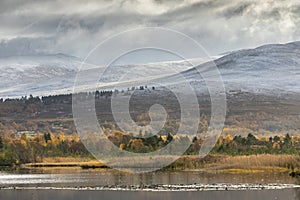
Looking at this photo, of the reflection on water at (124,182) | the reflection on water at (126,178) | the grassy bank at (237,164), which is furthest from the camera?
the grassy bank at (237,164)

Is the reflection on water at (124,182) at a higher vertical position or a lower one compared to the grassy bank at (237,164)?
lower

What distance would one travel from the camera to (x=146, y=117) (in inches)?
7382

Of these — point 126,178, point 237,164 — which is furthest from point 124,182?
point 237,164

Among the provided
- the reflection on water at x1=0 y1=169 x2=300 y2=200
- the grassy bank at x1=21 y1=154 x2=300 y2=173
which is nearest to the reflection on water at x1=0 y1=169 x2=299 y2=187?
the reflection on water at x1=0 y1=169 x2=300 y2=200

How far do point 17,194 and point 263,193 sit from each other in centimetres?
1895

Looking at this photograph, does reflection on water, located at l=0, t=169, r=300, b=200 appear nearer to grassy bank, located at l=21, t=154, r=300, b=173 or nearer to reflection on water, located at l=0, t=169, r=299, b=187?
reflection on water, located at l=0, t=169, r=299, b=187

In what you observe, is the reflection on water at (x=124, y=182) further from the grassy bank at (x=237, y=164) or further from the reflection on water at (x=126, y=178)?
the grassy bank at (x=237, y=164)

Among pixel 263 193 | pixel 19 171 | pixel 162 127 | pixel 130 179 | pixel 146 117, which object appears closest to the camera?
pixel 263 193

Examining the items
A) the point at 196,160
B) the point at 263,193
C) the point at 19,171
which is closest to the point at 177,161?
the point at 196,160

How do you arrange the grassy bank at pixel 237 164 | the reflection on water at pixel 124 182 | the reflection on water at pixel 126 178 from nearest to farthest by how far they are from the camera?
the reflection on water at pixel 124 182 → the reflection on water at pixel 126 178 → the grassy bank at pixel 237 164

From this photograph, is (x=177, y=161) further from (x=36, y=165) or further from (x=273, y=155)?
(x=36, y=165)

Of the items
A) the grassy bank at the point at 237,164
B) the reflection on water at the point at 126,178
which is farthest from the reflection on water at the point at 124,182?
the grassy bank at the point at 237,164

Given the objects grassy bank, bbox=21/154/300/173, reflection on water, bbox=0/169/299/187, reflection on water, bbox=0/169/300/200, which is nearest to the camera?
reflection on water, bbox=0/169/300/200

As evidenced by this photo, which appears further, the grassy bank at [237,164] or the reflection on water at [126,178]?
the grassy bank at [237,164]
